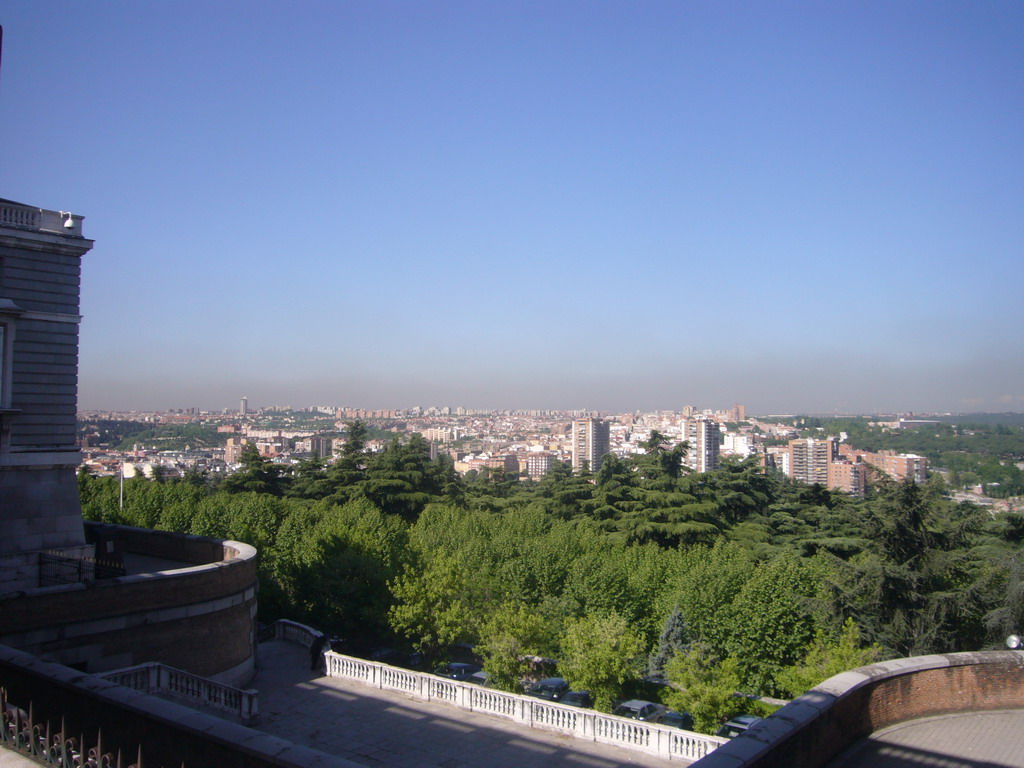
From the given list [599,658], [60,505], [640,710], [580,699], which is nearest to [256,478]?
[60,505]

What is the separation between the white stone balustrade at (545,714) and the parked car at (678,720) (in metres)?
3.16

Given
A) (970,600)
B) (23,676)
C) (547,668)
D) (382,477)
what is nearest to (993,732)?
(23,676)

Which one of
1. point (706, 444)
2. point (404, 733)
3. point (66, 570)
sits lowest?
point (706, 444)

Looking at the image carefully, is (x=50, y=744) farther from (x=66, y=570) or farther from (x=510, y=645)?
(x=510, y=645)

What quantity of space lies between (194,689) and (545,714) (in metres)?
→ 6.77

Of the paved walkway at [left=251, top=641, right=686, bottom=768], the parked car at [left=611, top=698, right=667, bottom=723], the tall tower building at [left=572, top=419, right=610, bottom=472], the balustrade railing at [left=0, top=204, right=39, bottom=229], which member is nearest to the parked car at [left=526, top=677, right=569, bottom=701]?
the parked car at [left=611, top=698, right=667, bottom=723]

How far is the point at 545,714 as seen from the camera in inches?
610

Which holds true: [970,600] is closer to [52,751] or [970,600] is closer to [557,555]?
[557,555]

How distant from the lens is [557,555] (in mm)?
28562

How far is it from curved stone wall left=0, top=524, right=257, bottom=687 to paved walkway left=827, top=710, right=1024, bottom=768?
13.7 metres

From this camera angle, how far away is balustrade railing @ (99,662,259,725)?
1478 cm

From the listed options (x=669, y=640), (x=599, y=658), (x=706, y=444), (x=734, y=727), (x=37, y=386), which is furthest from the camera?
(x=706, y=444)

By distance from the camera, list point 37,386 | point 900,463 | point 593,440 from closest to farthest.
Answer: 1. point 37,386
2. point 900,463
3. point 593,440

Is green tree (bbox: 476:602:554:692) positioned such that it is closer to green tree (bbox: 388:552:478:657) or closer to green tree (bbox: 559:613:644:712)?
green tree (bbox: 559:613:644:712)
